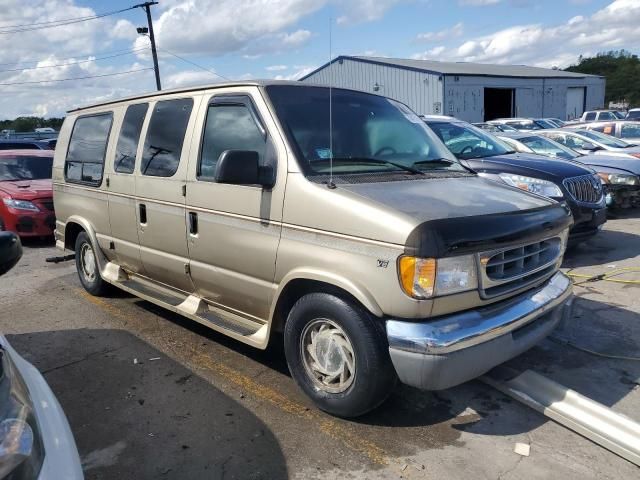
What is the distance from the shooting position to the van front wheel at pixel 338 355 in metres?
3.15

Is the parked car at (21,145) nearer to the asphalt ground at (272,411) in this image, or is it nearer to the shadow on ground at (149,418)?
the asphalt ground at (272,411)

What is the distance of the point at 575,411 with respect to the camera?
11.0ft

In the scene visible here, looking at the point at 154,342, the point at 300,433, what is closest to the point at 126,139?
the point at 154,342

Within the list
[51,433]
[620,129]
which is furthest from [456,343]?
[620,129]

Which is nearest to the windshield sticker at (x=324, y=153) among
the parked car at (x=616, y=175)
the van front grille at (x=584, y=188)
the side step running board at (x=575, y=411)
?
the side step running board at (x=575, y=411)

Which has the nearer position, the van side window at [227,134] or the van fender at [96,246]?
the van side window at [227,134]

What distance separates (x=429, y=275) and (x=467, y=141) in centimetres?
569

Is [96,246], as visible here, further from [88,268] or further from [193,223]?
[193,223]

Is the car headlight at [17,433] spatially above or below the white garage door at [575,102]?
below

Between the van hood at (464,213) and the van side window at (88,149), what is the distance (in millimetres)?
3161

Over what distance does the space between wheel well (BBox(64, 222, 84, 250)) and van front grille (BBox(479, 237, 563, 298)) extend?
15.3 feet

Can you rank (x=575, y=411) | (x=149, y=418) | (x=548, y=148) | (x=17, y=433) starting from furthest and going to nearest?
(x=548, y=148) → (x=149, y=418) → (x=575, y=411) → (x=17, y=433)

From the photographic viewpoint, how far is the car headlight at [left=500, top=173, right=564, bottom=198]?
6750 mm

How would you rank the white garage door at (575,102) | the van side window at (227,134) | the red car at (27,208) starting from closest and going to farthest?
the van side window at (227,134)
the red car at (27,208)
the white garage door at (575,102)
